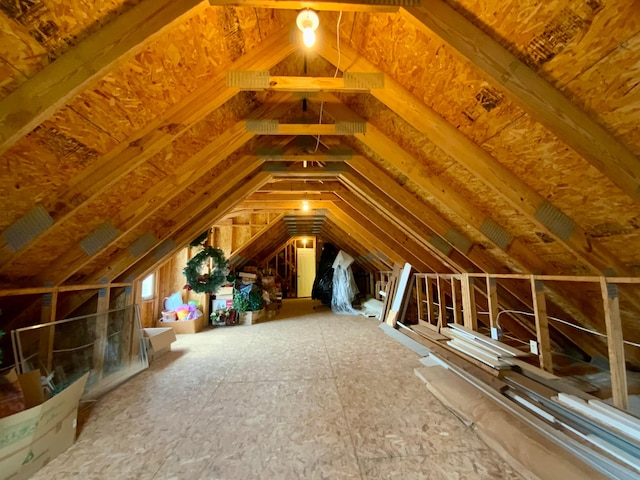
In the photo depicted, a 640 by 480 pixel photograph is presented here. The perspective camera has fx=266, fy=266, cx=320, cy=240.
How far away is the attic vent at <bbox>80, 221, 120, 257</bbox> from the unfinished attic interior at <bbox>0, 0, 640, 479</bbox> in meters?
0.01

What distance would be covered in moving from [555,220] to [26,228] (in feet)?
12.5

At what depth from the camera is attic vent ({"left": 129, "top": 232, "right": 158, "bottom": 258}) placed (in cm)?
315

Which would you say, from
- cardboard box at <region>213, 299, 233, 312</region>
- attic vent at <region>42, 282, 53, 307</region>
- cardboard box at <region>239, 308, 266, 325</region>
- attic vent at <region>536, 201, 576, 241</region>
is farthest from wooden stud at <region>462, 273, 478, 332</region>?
cardboard box at <region>213, 299, 233, 312</region>

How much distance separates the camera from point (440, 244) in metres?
3.55

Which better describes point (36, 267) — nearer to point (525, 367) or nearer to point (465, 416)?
point (465, 416)

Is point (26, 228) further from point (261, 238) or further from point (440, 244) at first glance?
point (261, 238)

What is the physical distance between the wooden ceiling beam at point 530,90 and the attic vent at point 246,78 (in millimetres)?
938

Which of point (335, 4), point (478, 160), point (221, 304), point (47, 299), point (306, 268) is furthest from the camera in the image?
point (306, 268)

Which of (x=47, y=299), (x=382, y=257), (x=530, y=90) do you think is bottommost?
(x=47, y=299)

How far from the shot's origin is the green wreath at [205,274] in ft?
17.5

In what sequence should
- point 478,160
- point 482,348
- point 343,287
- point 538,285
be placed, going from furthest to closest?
point 343,287, point 482,348, point 538,285, point 478,160

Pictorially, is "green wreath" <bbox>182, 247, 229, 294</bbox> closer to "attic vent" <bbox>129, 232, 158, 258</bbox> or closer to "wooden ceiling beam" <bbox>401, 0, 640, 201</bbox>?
"attic vent" <bbox>129, 232, 158, 258</bbox>

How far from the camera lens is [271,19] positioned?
5.61 ft

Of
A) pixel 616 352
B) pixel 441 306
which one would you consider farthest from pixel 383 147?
pixel 441 306
